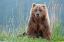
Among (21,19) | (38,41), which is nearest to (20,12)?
(21,19)

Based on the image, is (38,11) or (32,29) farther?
(38,11)

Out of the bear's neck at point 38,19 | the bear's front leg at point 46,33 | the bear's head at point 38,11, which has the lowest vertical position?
the bear's front leg at point 46,33

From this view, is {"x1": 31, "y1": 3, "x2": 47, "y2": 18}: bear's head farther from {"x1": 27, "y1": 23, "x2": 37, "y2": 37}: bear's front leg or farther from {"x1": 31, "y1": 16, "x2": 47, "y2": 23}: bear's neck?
{"x1": 27, "y1": 23, "x2": 37, "y2": 37}: bear's front leg

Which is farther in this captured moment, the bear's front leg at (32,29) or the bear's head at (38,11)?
the bear's head at (38,11)

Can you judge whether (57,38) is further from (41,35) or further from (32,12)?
(32,12)

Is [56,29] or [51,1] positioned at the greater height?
[51,1]

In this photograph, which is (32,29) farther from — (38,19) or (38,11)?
(38,11)

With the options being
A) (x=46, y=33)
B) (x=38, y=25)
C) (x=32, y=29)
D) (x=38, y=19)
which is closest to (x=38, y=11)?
(x=38, y=19)

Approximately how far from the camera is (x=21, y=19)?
11.4m

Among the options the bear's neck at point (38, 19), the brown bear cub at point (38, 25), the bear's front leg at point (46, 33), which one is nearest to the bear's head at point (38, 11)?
the brown bear cub at point (38, 25)

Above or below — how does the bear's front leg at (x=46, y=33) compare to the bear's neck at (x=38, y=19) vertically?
below

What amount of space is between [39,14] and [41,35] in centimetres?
78

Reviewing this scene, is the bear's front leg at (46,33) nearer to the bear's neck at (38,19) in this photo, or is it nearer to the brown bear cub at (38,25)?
the brown bear cub at (38,25)

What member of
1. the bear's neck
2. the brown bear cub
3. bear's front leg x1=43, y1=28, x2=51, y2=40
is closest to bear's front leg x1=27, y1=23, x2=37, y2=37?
the brown bear cub
